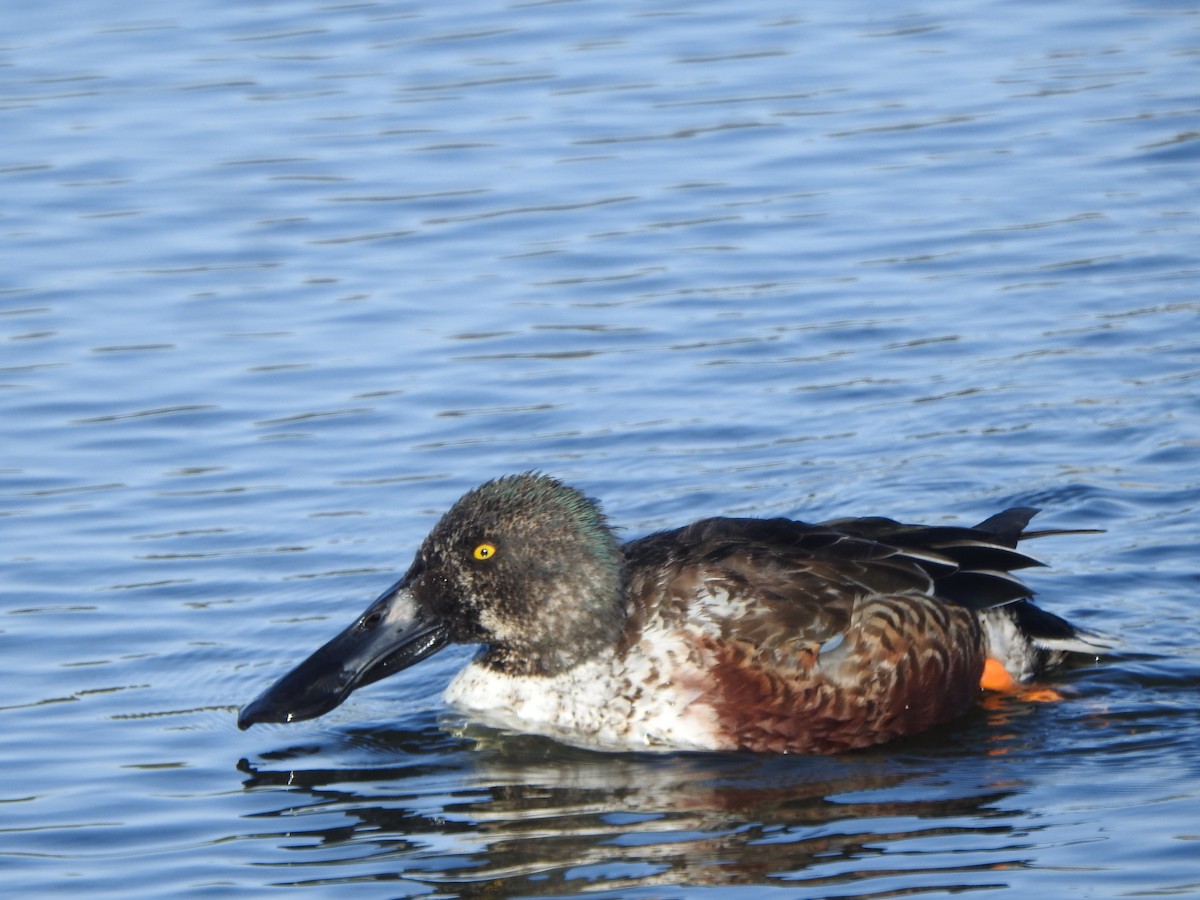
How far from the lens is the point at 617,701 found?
7.87m

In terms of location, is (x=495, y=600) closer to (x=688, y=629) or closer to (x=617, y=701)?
(x=617, y=701)

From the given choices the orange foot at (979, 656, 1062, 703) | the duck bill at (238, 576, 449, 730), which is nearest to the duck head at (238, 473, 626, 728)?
the duck bill at (238, 576, 449, 730)

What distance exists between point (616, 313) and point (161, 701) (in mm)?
4438

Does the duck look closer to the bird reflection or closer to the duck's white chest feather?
the duck's white chest feather

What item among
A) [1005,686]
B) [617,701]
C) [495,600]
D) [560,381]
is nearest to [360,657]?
[495,600]

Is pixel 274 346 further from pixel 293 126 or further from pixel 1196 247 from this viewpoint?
pixel 1196 247

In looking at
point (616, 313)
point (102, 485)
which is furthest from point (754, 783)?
point (616, 313)

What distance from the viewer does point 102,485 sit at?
34.0 feet

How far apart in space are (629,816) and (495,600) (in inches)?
49.4

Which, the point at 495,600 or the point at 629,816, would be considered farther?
the point at 495,600

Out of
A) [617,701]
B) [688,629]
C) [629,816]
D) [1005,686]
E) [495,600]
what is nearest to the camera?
[629,816]

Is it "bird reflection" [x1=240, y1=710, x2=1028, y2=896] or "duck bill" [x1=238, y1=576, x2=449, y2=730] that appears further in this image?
"duck bill" [x1=238, y1=576, x2=449, y2=730]

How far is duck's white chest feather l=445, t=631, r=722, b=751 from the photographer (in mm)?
7742

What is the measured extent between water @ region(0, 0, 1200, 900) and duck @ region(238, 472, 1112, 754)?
0.18 meters
